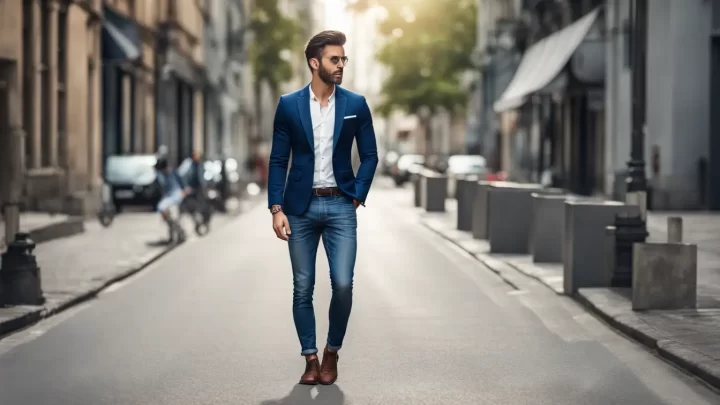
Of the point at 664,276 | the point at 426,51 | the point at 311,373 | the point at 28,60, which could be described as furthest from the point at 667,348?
the point at 426,51

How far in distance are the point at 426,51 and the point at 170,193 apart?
45857 mm

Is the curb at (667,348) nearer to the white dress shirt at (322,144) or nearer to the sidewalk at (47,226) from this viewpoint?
the white dress shirt at (322,144)

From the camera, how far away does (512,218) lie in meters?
18.0

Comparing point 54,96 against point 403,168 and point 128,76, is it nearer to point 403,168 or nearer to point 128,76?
point 128,76

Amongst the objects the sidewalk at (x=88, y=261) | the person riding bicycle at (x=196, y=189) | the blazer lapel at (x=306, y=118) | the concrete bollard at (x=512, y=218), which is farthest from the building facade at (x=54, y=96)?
the blazer lapel at (x=306, y=118)

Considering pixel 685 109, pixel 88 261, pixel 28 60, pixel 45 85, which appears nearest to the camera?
pixel 88 261

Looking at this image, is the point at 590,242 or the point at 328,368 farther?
the point at 590,242

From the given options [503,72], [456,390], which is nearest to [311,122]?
[456,390]

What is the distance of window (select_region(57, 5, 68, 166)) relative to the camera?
2805 cm

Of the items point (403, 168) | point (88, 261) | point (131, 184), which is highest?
point (131, 184)

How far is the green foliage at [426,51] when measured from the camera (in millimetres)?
66875

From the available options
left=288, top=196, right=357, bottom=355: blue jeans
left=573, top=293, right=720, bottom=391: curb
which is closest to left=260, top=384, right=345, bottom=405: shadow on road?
left=288, top=196, right=357, bottom=355: blue jeans

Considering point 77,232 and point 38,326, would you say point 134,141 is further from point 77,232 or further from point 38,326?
point 38,326

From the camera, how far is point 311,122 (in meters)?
7.56
